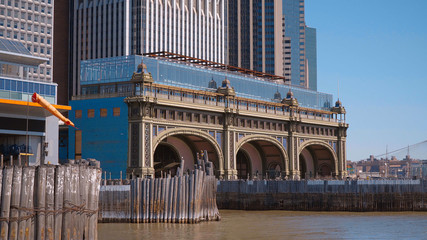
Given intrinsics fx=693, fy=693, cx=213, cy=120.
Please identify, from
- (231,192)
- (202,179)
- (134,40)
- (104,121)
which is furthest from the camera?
(134,40)

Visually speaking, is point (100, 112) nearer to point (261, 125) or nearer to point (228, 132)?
point (228, 132)

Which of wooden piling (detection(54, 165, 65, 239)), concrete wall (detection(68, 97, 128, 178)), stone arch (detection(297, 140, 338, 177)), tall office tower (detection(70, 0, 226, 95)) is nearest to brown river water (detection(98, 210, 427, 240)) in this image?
wooden piling (detection(54, 165, 65, 239))

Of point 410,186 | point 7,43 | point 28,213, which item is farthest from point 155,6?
point 28,213

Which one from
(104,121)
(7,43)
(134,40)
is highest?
(134,40)

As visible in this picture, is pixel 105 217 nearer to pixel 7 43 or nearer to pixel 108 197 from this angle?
pixel 108 197

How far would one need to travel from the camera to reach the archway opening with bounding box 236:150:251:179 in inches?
5349

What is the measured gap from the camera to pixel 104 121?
10219 centimetres

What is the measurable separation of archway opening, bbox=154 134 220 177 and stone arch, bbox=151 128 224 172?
18.6 inches

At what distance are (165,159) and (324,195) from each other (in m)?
39.1

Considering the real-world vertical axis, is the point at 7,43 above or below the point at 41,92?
above

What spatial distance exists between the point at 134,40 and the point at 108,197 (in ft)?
429

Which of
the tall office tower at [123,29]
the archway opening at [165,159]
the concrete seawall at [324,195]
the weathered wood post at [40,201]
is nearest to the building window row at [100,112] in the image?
the archway opening at [165,159]

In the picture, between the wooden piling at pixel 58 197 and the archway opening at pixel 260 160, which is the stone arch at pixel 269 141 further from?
the wooden piling at pixel 58 197

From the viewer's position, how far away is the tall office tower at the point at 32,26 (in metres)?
174
